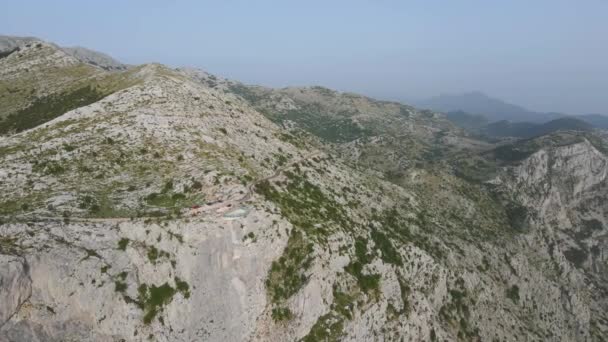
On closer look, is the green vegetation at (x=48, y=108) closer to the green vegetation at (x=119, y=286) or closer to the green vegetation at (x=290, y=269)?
the green vegetation at (x=119, y=286)

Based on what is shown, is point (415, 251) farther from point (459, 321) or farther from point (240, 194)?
point (240, 194)

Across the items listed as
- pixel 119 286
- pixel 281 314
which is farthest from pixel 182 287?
pixel 281 314

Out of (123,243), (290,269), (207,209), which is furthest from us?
(290,269)

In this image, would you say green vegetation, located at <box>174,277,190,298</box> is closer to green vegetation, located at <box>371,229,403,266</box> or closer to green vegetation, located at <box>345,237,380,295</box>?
green vegetation, located at <box>345,237,380,295</box>

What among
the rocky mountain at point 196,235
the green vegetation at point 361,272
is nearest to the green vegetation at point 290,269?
the rocky mountain at point 196,235

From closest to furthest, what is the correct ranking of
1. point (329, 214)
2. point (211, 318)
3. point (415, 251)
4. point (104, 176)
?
point (211, 318), point (104, 176), point (329, 214), point (415, 251)

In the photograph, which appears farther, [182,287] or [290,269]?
[290,269]

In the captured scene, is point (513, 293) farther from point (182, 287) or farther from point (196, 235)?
point (182, 287)

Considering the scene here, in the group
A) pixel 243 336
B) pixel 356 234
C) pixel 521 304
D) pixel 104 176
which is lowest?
pixel 521 304

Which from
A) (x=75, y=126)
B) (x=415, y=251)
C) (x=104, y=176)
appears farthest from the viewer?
(x=415, y=251)

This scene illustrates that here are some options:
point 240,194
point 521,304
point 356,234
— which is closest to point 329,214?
point 356,234
